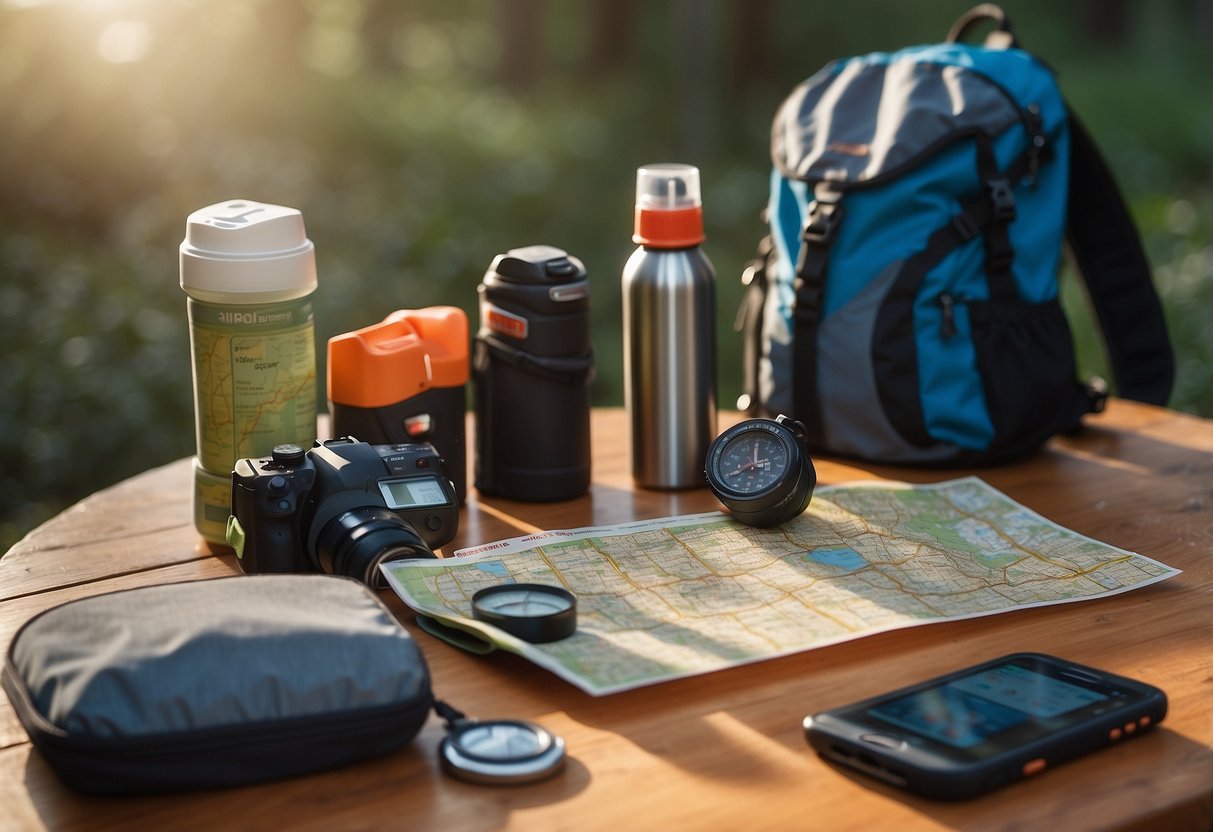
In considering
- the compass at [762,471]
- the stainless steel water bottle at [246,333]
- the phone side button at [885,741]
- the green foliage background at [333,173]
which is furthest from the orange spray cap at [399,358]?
the green foliage background at [333,173]

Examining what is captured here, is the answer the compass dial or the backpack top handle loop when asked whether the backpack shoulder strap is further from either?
the compass dial

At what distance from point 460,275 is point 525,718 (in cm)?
357

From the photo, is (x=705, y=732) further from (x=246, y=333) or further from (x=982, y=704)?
(x=246, y=333)

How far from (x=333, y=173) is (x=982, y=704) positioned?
4197mm

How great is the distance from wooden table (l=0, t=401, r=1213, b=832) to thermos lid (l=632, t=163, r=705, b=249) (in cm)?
30

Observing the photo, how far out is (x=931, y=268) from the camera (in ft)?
5.50

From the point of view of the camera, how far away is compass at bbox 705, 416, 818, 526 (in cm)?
143

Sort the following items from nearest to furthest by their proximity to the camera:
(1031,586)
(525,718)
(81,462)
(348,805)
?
(348,805) < (525,718) < (1031,586) < (81,462)

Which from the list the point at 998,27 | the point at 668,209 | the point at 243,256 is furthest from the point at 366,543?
the point at 998,27

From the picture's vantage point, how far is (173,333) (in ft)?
11.9

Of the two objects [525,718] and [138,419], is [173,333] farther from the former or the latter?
[525,718]

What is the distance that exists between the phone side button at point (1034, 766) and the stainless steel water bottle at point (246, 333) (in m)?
0.81

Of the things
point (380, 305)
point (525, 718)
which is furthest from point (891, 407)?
point (380, 305)

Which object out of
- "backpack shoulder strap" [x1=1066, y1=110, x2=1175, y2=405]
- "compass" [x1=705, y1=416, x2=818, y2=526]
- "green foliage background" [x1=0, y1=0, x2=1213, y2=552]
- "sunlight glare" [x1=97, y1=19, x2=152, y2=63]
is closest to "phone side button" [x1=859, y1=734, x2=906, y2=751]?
"compass" [x1=705, y1=416, x2=818, y2=526]
